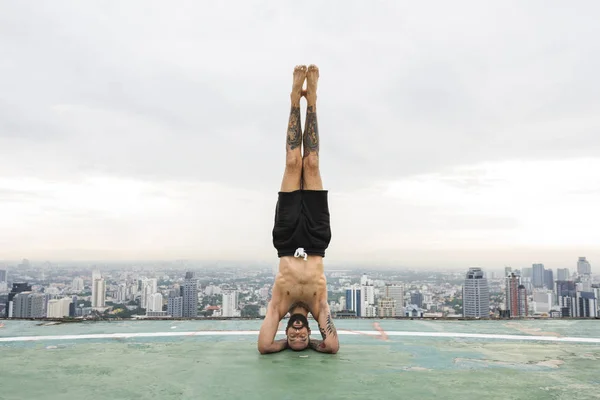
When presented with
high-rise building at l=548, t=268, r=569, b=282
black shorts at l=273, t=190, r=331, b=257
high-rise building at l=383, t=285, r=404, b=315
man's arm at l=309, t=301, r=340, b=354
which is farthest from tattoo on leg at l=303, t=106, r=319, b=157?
high-rise building at l=548, t=268, r=569, b=282

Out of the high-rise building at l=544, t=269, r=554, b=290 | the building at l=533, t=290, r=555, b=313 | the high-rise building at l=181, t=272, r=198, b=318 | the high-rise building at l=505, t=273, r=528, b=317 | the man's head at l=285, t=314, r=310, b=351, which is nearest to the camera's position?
the man's head at l=285, t=314, r=310, b=351

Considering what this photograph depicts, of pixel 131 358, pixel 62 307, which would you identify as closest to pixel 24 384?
pixel 131 358

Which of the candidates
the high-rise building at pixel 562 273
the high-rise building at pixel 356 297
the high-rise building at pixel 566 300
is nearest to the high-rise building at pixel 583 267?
the high-rise building at pixel 562 273

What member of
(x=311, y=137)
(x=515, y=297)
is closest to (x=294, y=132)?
(x=311, y=137)

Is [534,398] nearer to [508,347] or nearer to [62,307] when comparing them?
[508,347]

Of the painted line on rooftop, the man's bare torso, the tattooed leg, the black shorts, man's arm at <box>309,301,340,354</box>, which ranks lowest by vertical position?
the painted line on rooftop

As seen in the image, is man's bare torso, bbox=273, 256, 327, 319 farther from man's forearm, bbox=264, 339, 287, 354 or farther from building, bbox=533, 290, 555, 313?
building, bbox=533, 290, 555, 313

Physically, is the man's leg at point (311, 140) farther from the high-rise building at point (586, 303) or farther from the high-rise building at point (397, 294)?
the high-rise building at point (586, 303)

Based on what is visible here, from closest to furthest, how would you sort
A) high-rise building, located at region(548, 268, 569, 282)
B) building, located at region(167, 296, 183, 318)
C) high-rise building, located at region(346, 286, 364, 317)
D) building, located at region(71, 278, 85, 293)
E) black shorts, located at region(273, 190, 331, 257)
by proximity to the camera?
black shorts, located at region(273, 190, 331, 257) → high-rise building, located at region(346, 286, 364, 317) → building, located at region(167, 296, 183, 318) → building, located at region(71, 278, 85, 293) → high-rise building, located at region(548, 268, 569, 282)
